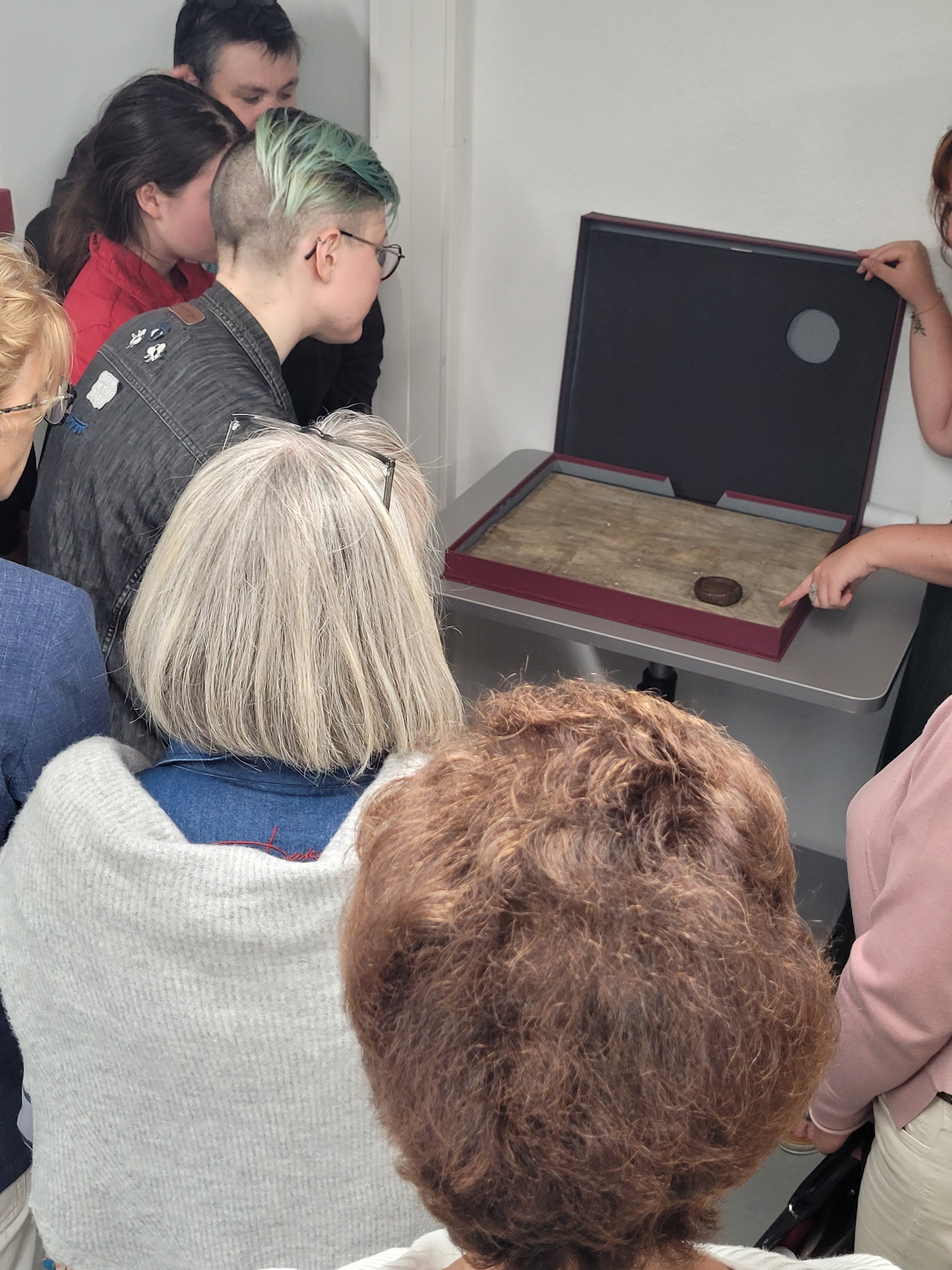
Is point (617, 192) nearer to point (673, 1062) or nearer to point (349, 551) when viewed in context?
point (349, 551)

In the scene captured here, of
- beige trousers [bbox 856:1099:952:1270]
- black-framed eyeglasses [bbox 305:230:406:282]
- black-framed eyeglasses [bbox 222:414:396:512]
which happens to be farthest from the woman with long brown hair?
beige trousers [bbox 856:1099:952:1270]

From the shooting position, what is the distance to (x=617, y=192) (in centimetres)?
208

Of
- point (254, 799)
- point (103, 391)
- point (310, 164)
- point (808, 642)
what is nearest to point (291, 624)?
point (254, 799)

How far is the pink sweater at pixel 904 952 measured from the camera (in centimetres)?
101

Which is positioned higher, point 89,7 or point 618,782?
point 89,7

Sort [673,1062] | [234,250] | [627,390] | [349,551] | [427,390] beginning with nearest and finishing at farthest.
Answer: [673,1062] → [349,551] → [234,250] → [627,390] → [427,390]

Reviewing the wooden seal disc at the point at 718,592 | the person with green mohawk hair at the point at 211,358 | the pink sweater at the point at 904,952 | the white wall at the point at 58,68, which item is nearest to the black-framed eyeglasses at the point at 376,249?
the person with green mohawk hair at the point at 211,358

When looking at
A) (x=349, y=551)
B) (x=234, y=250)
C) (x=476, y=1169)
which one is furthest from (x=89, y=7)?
(x=476, y=1169)

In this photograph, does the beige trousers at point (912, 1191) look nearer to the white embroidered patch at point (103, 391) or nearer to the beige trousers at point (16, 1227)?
the beige trousers at point (16, 1227)

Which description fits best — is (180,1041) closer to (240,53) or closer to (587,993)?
(587,993)

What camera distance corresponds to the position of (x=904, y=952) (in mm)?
1041

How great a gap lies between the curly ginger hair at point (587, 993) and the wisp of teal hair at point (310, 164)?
119 cm

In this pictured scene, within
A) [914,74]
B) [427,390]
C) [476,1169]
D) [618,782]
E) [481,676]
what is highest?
[914,74]

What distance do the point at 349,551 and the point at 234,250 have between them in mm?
836
